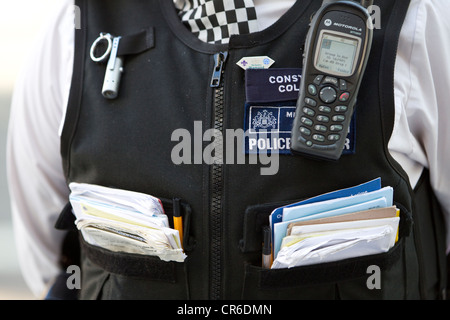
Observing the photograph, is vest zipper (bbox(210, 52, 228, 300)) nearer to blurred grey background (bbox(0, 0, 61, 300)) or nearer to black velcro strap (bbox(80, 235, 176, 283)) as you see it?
black velcro strap (bbox(80, 235, 176, 283))

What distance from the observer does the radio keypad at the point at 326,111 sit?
79 centimetres

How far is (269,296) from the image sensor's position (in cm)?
89

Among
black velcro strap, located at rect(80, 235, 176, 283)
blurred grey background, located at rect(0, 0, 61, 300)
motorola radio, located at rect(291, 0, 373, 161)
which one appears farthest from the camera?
blurred grey background, located at rect(0, 0, 61, 300)

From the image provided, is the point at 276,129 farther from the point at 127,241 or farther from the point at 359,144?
the point at 127,241

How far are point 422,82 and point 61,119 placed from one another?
71cm

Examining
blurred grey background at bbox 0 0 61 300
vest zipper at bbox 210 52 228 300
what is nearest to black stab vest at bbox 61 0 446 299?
vest zipper at bbox 210 52 228 300

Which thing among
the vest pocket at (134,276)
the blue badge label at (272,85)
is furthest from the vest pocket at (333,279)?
the blue badge label at (272,85)

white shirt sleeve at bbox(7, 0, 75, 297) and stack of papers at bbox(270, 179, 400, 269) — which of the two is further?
white shirt sleeve at bbox(7, 0, 75, 297)

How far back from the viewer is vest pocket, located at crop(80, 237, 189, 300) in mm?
903

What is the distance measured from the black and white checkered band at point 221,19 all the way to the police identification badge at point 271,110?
99 millimetres

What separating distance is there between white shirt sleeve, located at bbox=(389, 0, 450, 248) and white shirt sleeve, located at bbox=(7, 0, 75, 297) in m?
0.62

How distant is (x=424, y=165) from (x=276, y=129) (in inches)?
12.1

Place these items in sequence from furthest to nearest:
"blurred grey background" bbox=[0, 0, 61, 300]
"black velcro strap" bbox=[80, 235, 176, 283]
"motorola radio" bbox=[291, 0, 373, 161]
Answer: "blurred grey background" bbox=[0, 0, 61, 300], "black velcro strap" bbox=[80, 235, 176, 283], "motorola radio" bbox=[291, 0, 373, 161]
